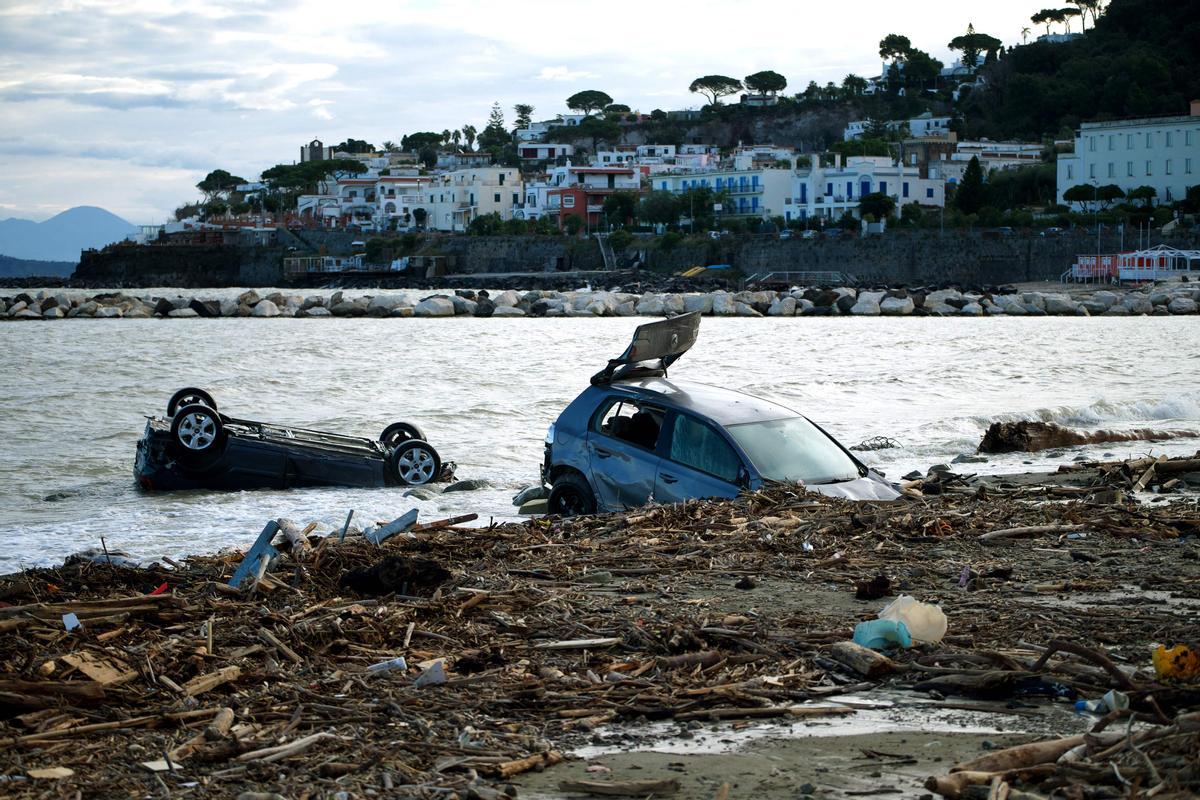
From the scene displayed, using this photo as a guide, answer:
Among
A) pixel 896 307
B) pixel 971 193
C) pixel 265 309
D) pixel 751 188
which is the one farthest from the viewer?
pixel 751 188

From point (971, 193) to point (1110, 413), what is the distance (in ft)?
305

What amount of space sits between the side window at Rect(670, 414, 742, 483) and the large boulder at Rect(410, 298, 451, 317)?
6373 cm

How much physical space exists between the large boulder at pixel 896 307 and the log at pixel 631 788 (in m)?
67.3

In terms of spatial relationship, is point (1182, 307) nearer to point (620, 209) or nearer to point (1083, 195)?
point (1083, 195)

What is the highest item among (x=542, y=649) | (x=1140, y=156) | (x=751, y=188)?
(x=1140, y=156)

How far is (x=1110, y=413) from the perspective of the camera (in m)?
23.1

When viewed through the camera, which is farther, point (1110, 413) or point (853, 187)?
→ point (853, 187)

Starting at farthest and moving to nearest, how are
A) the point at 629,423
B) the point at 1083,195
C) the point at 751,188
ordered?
the point at 751,188, the point at 1083,195, the point at 629,423

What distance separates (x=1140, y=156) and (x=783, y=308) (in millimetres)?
50179

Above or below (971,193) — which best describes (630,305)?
below

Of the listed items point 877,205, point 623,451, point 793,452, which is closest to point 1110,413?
point 793,452

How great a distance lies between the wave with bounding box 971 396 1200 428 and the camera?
865 inches

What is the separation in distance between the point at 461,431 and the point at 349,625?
16.4 m

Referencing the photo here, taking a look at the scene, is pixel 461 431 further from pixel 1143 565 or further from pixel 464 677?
pixel 464 677
